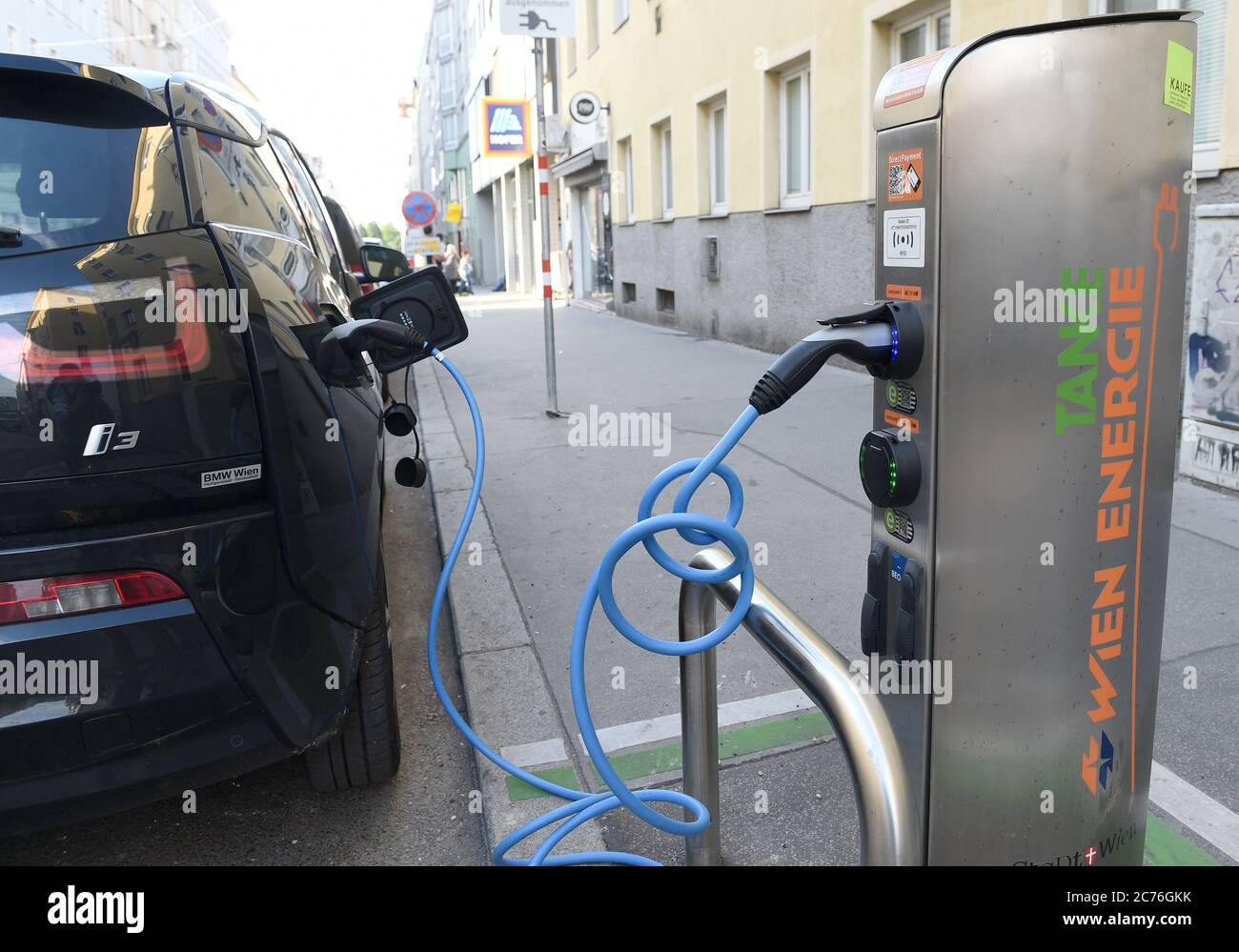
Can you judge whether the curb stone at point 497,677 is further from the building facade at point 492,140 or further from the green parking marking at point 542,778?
the building facade at point 492,140

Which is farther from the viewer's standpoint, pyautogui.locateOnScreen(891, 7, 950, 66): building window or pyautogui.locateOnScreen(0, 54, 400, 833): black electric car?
pyautogui.locateOnScreen(891, 7, 950, 66): building window

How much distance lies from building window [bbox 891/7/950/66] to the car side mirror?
465 centimetres

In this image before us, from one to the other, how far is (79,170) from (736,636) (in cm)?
261

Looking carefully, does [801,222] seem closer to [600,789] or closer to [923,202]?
[600,789]

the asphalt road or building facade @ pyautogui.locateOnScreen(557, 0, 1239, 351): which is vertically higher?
building facade @ pyautogui.locateOnScreen(557, 0, 1239, 351)

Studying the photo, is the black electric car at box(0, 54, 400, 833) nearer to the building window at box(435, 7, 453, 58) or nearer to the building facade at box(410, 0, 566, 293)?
the building facade at box(410, 0, 566, 293)

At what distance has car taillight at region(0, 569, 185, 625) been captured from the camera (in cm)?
199

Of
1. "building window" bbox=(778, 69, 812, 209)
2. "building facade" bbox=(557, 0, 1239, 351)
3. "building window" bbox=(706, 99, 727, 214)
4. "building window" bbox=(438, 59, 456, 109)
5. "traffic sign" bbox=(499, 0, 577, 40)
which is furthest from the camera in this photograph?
"building window" bbox=(438, 59, 456, 109)

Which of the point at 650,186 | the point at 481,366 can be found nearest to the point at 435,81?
the point at 650,186

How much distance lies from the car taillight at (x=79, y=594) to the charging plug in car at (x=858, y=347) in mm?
1253

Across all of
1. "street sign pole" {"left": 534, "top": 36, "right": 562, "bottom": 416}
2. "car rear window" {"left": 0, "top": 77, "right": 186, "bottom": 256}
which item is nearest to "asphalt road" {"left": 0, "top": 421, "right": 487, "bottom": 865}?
"car rear window" {"left": 0, "top": 77, "right": 186, "bottom": 256}

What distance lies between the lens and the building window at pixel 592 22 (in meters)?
18.5
